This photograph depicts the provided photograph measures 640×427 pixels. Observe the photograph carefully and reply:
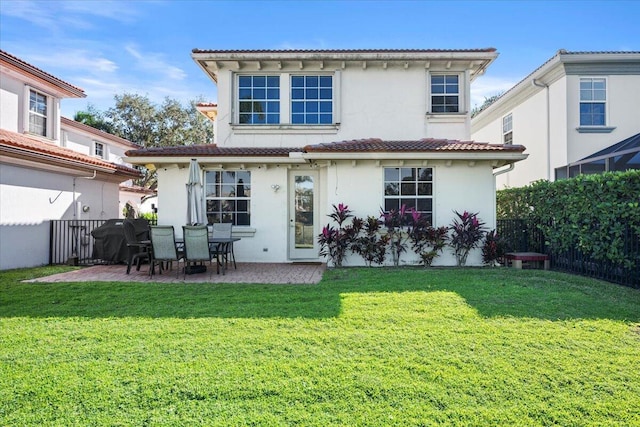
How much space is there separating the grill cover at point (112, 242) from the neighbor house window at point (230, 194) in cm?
234

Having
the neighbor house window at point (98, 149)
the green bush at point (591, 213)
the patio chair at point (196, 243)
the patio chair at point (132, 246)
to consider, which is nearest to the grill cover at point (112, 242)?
the patio chair at point (132, 246)

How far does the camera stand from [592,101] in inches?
561

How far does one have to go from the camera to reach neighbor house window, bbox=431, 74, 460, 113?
13.2 metres

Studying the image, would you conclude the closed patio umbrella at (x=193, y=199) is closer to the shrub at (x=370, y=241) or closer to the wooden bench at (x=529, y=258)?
the shrub at (x=370, y=241)

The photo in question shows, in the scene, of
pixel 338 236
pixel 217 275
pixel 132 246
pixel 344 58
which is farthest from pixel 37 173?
pixel 344 58

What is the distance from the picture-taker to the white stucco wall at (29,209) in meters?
11.0

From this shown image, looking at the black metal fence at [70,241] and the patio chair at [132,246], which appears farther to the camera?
the black metal fence at [70,241]

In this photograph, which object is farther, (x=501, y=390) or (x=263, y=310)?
(x=263, y=310)

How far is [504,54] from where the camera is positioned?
13.0 metres

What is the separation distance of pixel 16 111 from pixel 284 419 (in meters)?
16.0

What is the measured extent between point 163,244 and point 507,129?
17.5m

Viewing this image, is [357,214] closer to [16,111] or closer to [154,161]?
[154,161]

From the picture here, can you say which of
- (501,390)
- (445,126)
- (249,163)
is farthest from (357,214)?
(501,390)

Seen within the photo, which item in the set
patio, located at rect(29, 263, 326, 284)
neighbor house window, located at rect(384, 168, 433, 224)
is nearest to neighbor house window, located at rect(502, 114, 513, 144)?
neighbor house window, located at rect(384, 168, 433, 224)
